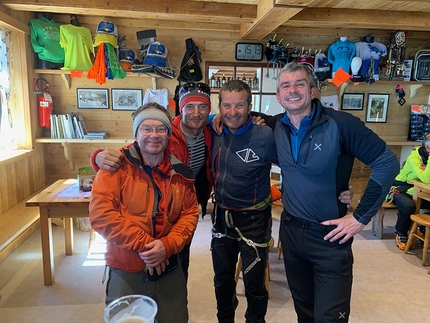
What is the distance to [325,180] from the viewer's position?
1.40m

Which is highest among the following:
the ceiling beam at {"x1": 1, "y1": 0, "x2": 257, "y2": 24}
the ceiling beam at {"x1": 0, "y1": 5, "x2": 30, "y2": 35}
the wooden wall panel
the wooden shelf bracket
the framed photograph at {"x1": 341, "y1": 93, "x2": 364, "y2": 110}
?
the ceiling beam at {"x1": 1, "y1": 0, "x2": 257, "y2": 24}

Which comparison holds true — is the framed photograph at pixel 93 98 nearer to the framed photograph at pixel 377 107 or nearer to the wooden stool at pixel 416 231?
the framed photograph at pixel 377 107

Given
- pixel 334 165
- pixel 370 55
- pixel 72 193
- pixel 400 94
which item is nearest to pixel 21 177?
pixel 72 193

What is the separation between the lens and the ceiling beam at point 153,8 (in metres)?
3.04

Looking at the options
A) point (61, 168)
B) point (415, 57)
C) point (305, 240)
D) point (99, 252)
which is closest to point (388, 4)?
point (415, 57)

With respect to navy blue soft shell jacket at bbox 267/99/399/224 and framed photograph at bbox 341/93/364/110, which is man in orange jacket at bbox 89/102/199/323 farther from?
framed photograph at bbox 341/93/364/110

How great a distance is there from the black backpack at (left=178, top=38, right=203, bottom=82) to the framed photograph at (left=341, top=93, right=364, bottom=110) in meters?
2.09

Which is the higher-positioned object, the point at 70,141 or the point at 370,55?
the point at 370,55

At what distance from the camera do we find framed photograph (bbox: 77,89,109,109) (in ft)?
13.3

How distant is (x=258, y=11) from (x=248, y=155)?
7.26 feet

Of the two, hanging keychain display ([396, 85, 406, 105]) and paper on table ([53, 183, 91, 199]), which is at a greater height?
hanging keychain display ([396, 85, 406, 105])

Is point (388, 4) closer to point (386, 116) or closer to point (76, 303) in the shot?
point (386, 116)

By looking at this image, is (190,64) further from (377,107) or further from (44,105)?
(377,107)

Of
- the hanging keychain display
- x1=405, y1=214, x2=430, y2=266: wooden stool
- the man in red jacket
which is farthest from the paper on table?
the hanging keychain display
